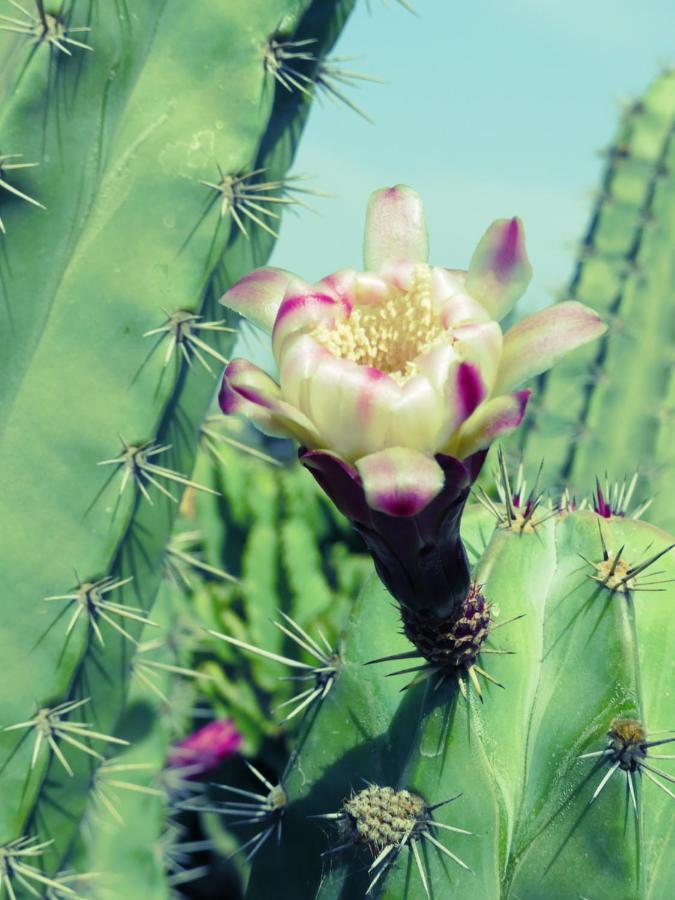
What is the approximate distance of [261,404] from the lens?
674mm

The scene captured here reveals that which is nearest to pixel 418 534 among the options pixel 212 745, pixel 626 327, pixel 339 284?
pixel 339 284

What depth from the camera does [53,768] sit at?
1330mm

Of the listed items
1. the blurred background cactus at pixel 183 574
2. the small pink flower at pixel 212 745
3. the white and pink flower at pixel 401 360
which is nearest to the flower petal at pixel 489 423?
the white and pink flower at pixel 401 360

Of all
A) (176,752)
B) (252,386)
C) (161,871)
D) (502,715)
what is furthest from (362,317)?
(176,752)

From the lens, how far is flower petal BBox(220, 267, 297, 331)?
776 millimetres

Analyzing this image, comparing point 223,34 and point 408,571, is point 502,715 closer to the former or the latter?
point 408,571

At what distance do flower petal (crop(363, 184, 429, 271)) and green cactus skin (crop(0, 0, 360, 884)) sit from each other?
459 mm

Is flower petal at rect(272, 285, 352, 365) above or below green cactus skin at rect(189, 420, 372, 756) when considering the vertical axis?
above

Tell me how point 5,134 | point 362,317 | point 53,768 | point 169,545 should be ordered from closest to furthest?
1. point 362,317
2. point 5,134
3. point 53,768
4. point 169,545

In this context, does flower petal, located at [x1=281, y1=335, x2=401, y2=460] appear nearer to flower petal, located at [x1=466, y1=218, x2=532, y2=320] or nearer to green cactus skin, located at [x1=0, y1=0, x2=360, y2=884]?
flower petal, located at [x1=466, y1=218, x2=532, y2=320]

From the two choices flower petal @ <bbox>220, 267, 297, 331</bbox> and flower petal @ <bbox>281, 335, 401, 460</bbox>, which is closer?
flower petal @ <bbox>281, 335, 401, 460</bbox>

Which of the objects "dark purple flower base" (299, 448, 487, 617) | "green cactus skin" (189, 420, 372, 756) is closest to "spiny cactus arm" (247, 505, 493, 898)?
"dark purple flower base" (299, 448, 487, 617)

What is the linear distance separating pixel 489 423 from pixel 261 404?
0.43 feet

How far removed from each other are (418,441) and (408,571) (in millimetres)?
118
